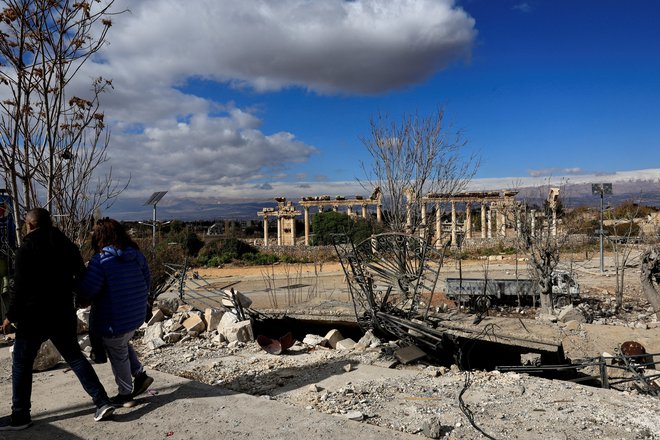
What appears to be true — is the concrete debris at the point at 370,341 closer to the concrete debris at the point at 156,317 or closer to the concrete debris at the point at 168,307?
the concrete debris at the point at 156,317

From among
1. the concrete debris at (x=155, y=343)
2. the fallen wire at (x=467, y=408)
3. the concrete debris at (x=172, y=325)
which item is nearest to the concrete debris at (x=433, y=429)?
the fallen wire at (x=467, y=408)

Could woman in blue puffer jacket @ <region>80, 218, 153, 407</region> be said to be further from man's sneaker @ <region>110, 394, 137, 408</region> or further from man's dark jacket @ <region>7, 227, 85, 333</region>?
man's dark jacket @ <region>7, 227, 85, 333</region>

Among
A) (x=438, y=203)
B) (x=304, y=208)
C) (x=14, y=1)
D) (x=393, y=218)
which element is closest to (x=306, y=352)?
(x=14, y=1)

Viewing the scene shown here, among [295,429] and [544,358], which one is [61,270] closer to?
[295,429]

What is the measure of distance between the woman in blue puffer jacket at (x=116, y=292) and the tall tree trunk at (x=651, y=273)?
32.1 ft

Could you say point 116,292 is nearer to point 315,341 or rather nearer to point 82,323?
point 315,341

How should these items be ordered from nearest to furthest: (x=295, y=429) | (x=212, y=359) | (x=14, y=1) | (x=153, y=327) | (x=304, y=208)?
1. (x=295, y=429)
2. (x=14, y=1)
3. (x=212, y=359)
4. (x=153, y=327)
5. (x=304, y=208)

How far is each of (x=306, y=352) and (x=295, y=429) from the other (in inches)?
92.4

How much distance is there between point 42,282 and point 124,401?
1.20 m

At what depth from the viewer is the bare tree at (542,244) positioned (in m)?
10.6

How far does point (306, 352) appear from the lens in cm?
593

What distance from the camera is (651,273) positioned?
10.0 metres

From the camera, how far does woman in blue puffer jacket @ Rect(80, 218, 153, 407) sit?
3.82 metres

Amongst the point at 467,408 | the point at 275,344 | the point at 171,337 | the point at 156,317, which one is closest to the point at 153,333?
the point at 171,337
